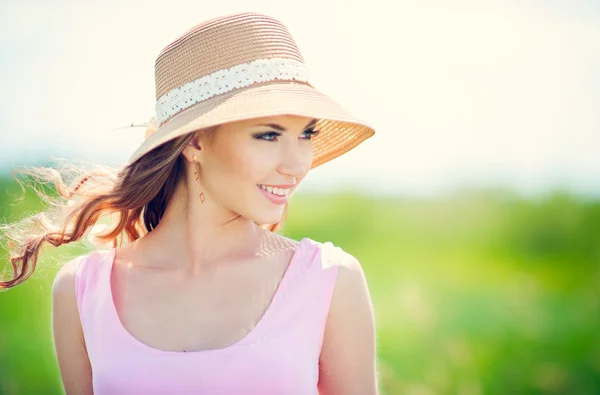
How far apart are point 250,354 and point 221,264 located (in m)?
0.39

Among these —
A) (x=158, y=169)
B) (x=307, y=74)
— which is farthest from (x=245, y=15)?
(x=158, y=169)

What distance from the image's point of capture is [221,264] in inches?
90.4

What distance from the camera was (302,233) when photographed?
7.13 m

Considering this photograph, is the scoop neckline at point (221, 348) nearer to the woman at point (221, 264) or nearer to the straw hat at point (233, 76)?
the woman at point (221, 264)

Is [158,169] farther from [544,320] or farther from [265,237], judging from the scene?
[544,320]

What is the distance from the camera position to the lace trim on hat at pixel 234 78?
2.10m

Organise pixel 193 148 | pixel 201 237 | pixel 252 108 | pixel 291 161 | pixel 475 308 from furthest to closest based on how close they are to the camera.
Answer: pixel 475 308 → pixel 201 237 → pixel 193 148 → pixel 291 161 → pixel 252 108

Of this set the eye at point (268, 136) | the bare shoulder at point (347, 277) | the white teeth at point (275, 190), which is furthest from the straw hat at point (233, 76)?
the bare shoulder at point (347, 277)

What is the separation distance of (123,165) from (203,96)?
1.56ft

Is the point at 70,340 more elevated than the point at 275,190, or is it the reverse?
the point at 275,190

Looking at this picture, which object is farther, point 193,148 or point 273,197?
point 193,148

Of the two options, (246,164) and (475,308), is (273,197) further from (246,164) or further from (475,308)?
(475,308)

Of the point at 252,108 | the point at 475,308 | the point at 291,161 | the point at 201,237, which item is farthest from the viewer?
the point at 475,308

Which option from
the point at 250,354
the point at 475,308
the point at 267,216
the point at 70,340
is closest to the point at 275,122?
the point at 267,216
